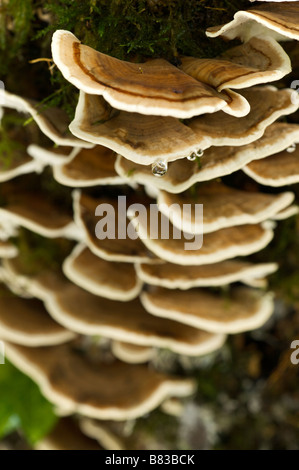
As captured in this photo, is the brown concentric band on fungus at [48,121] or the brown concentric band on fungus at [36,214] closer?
the brown concentric band on fungus at [48,121]

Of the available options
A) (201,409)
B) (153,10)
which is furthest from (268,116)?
(201,409)

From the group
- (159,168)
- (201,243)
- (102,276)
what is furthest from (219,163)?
(102,276)

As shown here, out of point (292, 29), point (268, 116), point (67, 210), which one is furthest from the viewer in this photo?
point (67, 210)

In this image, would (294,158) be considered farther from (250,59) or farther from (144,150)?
(144,150)

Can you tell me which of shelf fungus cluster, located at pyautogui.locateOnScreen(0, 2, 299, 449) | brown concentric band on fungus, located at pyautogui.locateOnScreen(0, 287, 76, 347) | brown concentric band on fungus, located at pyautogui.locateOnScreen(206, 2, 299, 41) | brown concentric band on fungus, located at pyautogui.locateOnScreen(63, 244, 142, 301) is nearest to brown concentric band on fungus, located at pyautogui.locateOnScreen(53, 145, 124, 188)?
shelf fungus cluster, located at pyautogui.locateOnScreen(0, 2, 299, 449)

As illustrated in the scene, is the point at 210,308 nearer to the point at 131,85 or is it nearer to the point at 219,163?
the point at 219,163

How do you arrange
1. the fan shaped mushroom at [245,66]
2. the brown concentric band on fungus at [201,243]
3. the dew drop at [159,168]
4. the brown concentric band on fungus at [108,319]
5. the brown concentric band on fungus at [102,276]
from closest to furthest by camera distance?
1. the fan shaped mushroom at [245,66]
2. the dew drop at [159,168]
3. the brown concentric band on fungus at [201,243]
4. the brown concentric band on fungus at [102,276]
5. the brown concentric band on fungus at [108,319]

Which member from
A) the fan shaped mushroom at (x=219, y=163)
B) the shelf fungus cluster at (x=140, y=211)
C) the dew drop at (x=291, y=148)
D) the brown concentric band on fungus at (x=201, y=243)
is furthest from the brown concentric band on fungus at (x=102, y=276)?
the dew drop at (x=291, y=148)

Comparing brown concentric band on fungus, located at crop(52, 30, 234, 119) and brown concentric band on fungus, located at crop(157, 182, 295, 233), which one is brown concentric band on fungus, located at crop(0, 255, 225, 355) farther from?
Result: brown concentric band on fungus, located at crop(52, 30, 234, 119)

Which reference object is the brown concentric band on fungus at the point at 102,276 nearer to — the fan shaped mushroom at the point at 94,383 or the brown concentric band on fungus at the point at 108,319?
the brown concentric band on fungus at the point at 108,319
